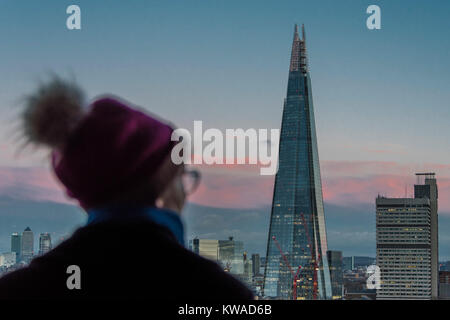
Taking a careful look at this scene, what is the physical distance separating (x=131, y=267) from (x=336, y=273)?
4162 mm

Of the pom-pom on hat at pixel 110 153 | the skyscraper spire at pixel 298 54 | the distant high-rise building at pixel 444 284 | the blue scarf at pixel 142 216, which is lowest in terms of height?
the distant high-rise building at pixel 444 284

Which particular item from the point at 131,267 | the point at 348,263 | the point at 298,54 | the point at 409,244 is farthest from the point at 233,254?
the point at 409,244

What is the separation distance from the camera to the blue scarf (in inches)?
35.7

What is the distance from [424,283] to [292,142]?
236cm

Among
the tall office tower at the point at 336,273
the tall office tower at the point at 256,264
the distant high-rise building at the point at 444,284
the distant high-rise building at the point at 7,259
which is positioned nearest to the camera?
the distant high-rise building at the point at 7,259

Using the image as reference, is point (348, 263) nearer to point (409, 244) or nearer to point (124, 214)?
point (409, 244)

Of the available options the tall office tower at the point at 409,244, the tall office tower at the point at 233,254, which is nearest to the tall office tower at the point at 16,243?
the tall office tower at the point at 233,254

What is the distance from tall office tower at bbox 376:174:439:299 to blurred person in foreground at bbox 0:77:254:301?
125 inches

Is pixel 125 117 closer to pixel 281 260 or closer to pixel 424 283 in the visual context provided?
pixel 424 283

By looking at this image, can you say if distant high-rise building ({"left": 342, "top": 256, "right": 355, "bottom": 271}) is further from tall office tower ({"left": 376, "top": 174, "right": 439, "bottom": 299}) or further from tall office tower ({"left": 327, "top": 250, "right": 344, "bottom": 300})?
tall office tower ({"left": 376, "top": 174, "right": 439, "bottom": 299})

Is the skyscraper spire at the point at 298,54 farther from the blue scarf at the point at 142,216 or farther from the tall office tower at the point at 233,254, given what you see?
the blue scarf at the point at 142,216

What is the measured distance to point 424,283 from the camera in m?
5.81

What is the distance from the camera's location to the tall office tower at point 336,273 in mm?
4277
